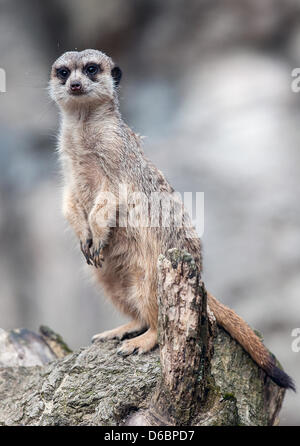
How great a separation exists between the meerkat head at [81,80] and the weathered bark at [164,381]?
Answer: 112cm

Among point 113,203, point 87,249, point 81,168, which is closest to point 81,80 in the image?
point 81,168

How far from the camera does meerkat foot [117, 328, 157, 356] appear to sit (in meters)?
2.54

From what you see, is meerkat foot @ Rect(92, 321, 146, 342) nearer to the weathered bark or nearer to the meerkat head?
the weathered bark

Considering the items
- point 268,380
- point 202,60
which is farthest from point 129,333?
point 202,60

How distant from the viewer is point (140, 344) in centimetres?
256

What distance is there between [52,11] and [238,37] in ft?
5.78

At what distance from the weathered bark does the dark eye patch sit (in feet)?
4.00

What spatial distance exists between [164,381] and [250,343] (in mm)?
831

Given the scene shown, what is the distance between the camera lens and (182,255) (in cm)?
187

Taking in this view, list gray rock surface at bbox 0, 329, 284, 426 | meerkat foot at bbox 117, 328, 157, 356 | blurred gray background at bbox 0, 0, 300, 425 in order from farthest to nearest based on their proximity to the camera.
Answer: blurred gray background at bbox 0, 0, 300, 425 < meerkat foot at bbox 117, 328, 157, 356 < gray rock surface at bbox 0, 329, 284, 426

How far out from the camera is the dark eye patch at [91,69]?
270 cm

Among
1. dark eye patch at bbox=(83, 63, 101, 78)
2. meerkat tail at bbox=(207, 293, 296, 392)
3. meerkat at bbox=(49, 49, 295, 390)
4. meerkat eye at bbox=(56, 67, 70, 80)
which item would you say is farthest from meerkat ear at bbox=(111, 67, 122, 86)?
meerkat tail at bbox=(207, 293, 296, 392)

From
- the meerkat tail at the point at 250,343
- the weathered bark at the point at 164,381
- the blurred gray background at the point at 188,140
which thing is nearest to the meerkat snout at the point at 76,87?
the weathered bark at the point at 164,381

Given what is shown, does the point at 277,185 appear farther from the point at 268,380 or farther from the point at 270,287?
the point at 268,380
